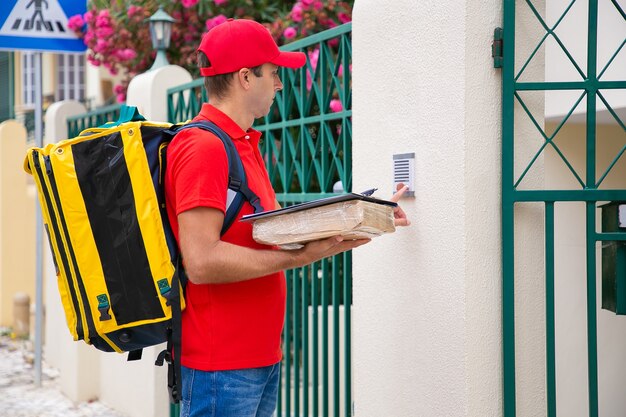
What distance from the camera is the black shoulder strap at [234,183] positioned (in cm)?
293

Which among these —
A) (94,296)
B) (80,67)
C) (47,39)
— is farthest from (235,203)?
(80,67)

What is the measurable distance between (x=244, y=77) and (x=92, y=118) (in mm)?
5261

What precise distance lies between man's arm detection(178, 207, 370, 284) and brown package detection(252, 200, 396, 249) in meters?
0.04

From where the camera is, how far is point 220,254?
2.82 m

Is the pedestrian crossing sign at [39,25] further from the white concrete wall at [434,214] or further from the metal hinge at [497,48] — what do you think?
the metal hinge at [497,48]

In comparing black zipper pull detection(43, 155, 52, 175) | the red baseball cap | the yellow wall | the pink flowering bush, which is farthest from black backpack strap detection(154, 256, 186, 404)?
the yellow wall

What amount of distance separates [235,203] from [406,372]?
1.11 metres

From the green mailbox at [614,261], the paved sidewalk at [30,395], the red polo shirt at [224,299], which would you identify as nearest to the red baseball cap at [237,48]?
the red polo shirt at [224,299]

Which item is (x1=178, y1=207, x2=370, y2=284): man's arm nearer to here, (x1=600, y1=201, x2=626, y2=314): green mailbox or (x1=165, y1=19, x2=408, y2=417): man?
(x1=165, y1=19, x2=408, y2=417): man

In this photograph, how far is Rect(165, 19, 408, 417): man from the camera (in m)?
2.82

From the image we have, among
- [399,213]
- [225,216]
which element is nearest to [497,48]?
[399,213]

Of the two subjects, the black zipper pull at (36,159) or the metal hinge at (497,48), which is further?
the metal hinge at (497,48)

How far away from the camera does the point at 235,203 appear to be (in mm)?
2934

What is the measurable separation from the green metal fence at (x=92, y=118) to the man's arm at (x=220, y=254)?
180 inches
